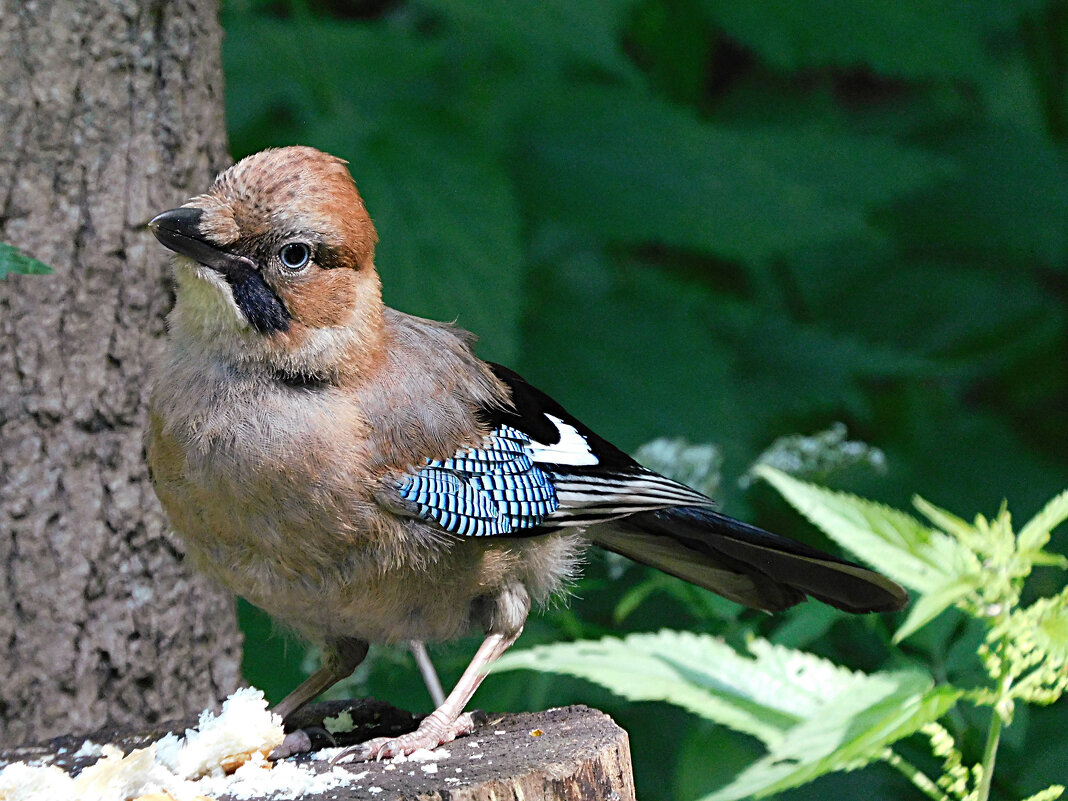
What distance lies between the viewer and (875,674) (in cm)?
191

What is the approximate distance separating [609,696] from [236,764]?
114 cm

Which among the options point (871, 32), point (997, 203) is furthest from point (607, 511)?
point (997, 203)

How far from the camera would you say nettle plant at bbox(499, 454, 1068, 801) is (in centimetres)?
177

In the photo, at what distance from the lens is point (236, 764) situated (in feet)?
6.93

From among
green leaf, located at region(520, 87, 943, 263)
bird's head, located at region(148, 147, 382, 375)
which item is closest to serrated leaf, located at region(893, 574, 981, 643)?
bird's head, located at region(148, 147, 382, 375)

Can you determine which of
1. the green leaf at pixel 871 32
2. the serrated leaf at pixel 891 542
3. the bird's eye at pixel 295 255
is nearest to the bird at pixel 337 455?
the bird's eye at pixel 295 255

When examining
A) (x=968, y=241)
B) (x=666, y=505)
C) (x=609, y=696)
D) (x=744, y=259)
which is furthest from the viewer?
(x=968, y=241)

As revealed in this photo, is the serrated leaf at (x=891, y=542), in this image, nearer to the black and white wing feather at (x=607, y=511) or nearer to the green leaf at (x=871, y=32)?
the black and white wing feather at (x=607, y=511)

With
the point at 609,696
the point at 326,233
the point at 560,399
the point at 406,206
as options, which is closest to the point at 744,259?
the point at 560,399

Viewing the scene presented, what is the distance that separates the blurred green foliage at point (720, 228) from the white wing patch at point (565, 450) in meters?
0.46

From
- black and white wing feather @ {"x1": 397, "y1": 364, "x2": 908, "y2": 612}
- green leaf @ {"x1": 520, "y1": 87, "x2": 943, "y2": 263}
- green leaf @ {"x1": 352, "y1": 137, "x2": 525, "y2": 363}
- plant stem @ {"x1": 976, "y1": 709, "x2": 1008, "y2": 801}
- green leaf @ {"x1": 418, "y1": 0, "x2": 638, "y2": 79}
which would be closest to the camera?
plant stem @ {"x1": 976, "y1": 709, "x2": 1008, "y2": 801}

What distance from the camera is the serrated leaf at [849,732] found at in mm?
1609

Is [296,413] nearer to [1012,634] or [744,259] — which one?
[1012,634]

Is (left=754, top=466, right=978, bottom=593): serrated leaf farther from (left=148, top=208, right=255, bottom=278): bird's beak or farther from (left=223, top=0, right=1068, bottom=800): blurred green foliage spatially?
(left=148, top=208, right=255, bottom=278): bird's beak
